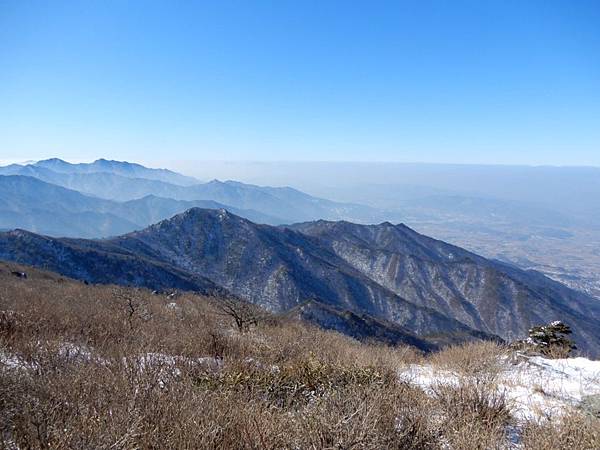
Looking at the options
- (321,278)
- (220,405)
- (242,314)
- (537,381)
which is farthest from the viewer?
(321,278)

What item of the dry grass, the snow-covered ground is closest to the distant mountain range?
the snow-covered ground

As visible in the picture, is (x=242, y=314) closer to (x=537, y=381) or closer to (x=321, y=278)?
(x=537, y=381)

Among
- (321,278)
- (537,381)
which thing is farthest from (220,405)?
(321,278)

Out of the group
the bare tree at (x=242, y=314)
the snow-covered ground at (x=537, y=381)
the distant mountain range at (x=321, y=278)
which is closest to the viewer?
the snow-covered ground at (x=537, y=381)

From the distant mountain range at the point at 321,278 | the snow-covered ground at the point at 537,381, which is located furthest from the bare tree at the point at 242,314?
the distant mountain range at the point at 321,278

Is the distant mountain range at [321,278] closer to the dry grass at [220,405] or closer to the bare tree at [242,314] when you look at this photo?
the bare tree at [242,314]

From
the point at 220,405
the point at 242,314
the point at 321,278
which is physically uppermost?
the point at 220,405

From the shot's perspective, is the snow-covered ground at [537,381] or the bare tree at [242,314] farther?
the bare tree at [242,314]
